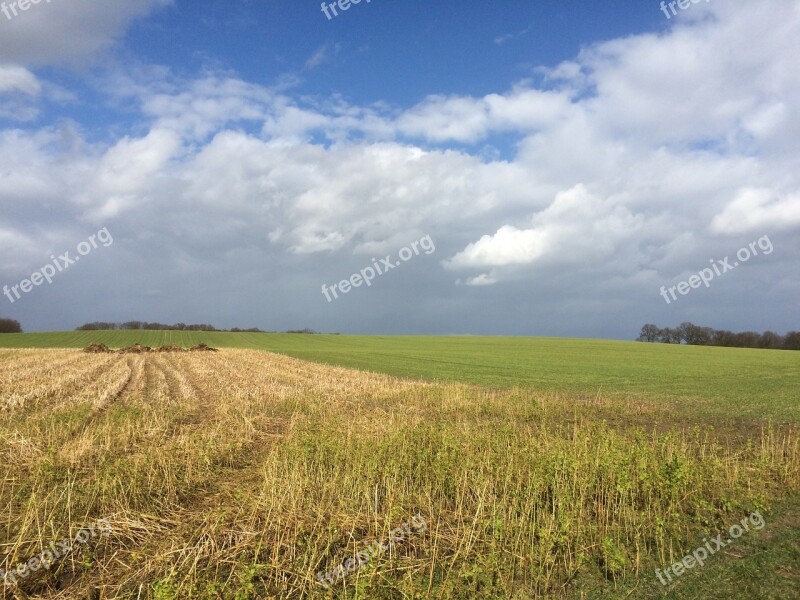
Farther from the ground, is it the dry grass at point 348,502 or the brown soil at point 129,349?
the brown soil at point 129,349

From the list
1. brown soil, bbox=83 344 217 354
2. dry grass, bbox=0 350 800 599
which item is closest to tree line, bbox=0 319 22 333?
brown soil, bbox=83 344 217 354

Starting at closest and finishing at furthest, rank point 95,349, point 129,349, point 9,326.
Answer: point 95,349 → point 129,349 → point 9,326


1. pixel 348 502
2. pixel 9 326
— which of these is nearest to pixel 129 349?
pixel 348 502

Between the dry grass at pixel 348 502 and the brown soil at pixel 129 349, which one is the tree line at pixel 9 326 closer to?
the brown soil at pixel 129 349

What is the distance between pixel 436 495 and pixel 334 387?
16.8m

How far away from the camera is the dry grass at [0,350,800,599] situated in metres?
6.61

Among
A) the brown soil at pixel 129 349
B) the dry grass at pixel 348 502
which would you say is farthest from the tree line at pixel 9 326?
the dry grass at pixel 348 502

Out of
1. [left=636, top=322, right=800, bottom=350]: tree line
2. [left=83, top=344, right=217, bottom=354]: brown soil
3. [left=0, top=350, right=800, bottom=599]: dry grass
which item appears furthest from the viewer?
Answer: [left=636, top=322, right=800, bottom=350]: tree line

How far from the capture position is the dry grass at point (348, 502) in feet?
21.7

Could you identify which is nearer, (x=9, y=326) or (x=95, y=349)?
(x=95, y=349)

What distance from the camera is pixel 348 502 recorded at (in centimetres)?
857

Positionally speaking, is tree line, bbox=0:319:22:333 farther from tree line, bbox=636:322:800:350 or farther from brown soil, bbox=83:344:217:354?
tree line, bbox=636:322:800:350

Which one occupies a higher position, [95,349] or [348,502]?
[95,349]

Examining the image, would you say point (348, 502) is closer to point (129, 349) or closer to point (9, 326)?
point (129, 349)
